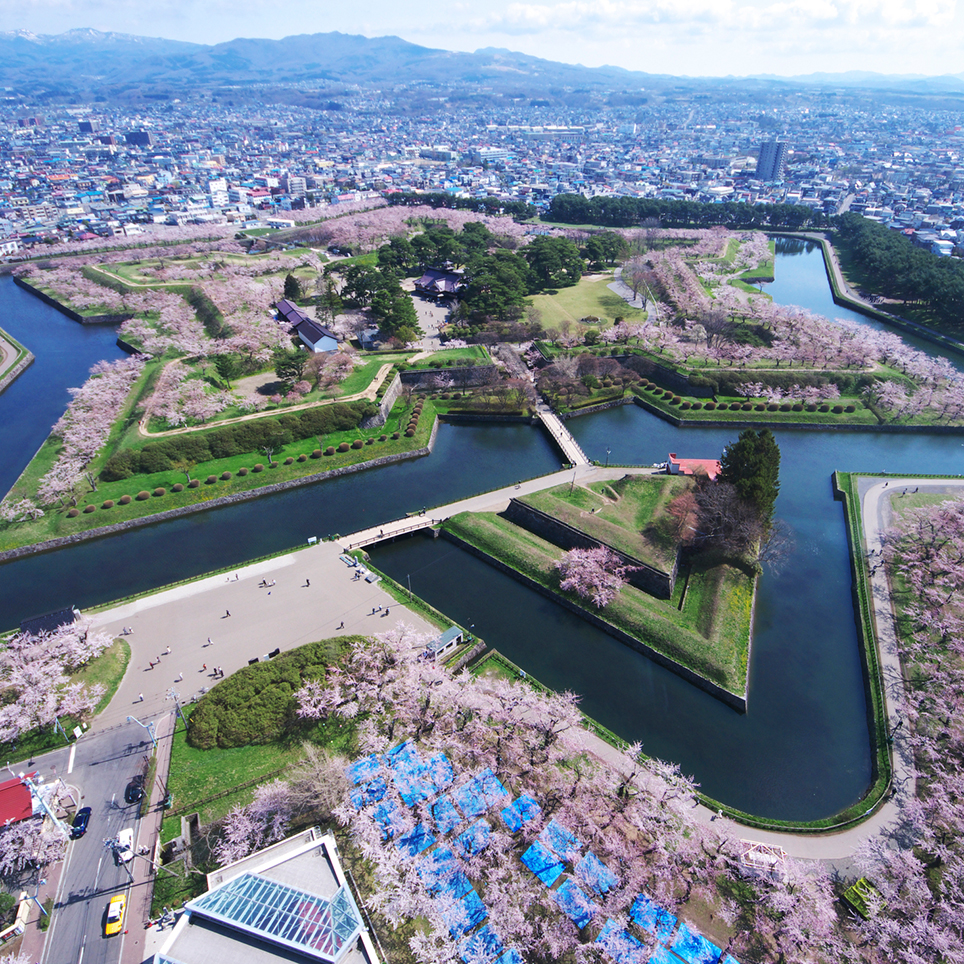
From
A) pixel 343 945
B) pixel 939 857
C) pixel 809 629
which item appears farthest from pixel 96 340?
pixel 939 857

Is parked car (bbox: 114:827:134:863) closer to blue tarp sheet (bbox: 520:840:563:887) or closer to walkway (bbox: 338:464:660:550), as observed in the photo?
blue tarp sheet (bbox: 520:840:563:887)

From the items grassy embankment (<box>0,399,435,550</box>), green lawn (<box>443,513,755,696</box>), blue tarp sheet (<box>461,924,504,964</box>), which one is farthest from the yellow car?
grassy embankment (<box>0,399,435,550</box>)

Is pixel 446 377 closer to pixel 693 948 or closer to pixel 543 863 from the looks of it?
pixel 543 863

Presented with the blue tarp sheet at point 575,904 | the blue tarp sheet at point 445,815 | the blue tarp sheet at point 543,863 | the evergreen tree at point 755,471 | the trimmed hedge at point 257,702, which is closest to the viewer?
the blue tarp sheet at point 575,904

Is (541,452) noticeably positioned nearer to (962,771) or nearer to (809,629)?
(809,629)

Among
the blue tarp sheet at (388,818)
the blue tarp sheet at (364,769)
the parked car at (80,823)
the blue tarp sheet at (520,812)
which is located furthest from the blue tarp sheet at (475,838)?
the parked car at (80,823)

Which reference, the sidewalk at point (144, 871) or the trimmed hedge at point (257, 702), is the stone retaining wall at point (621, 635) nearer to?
the trimmed hedge at point (257, 702)
